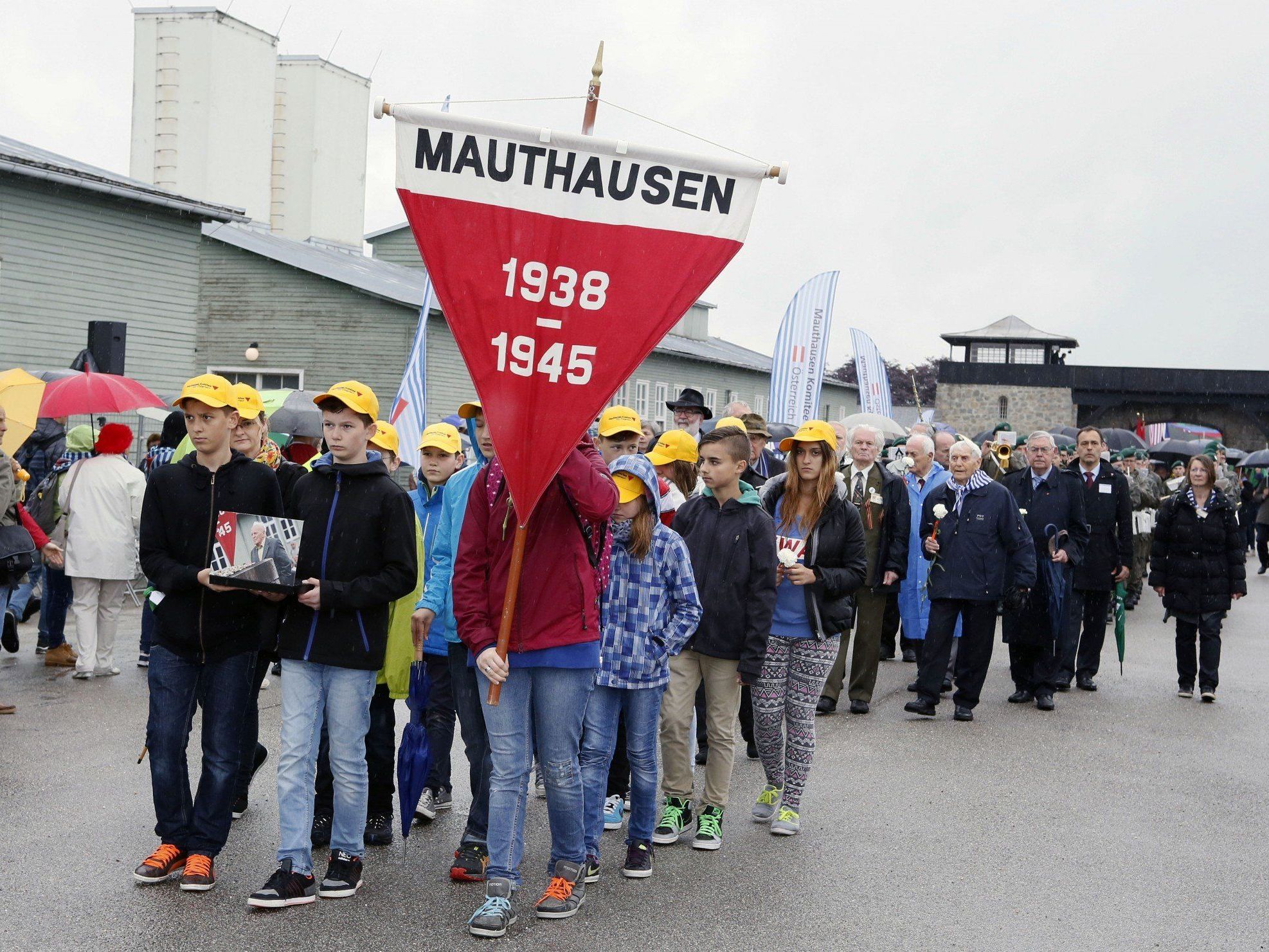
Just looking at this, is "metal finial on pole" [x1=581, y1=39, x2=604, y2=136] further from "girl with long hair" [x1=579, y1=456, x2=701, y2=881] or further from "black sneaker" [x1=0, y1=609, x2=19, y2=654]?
"black sneaker" [x1=0, y1=609, x2=19, y2=654]

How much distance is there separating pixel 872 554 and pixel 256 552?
230 inches

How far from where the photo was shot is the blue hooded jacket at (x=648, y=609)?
555 cm

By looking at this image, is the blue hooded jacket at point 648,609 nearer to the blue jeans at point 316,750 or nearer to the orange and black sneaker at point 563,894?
the orange and black sneaker at point 563,894

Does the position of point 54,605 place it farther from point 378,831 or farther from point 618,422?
point 618,422

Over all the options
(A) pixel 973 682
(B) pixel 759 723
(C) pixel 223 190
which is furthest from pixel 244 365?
(B) pixel 759 723

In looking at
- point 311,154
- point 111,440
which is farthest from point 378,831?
point 311,154

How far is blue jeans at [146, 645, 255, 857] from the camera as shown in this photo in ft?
17.3

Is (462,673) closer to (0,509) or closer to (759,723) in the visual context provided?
(759,723)

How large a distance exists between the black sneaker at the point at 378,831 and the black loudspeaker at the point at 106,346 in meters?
9.19

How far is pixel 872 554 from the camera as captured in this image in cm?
986

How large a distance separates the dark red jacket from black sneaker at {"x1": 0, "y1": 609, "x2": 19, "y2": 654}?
649 centimetres

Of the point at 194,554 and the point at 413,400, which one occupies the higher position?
the point at 413,400

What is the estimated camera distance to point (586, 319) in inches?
187

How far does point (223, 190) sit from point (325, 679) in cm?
3943
